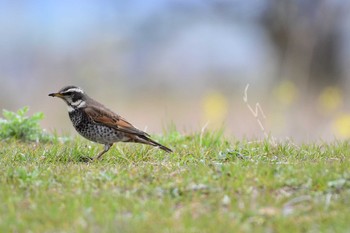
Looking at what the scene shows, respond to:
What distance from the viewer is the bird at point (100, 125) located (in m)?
9.73

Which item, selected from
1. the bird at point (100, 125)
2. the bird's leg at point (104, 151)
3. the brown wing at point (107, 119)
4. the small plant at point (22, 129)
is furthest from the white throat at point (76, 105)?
the small plant at point (22, 129)

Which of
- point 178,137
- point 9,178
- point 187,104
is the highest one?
point 9,178

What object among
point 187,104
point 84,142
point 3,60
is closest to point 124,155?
point 84,142

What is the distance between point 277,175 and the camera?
23.6ft

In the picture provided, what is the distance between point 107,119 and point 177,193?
3263 millimetres

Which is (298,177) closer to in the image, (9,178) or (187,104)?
(9,178)

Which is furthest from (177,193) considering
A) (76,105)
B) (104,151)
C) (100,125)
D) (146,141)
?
(76,105)

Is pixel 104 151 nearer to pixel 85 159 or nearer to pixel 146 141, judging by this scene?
pixel 85 159

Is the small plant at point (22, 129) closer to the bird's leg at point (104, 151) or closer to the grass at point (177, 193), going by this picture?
the bird's leg at point (104, 151)

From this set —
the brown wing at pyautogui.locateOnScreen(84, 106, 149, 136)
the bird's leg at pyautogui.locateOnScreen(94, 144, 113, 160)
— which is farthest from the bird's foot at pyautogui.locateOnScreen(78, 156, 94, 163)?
the brown wing at pyautogui.locateOnScreen(84, 106, 149, 136)

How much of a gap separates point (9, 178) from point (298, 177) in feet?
9.17

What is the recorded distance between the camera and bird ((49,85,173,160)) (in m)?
9.73

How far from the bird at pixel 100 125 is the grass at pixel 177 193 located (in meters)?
0.70

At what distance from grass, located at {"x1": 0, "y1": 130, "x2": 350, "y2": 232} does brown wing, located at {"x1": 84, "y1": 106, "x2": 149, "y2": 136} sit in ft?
2.54
